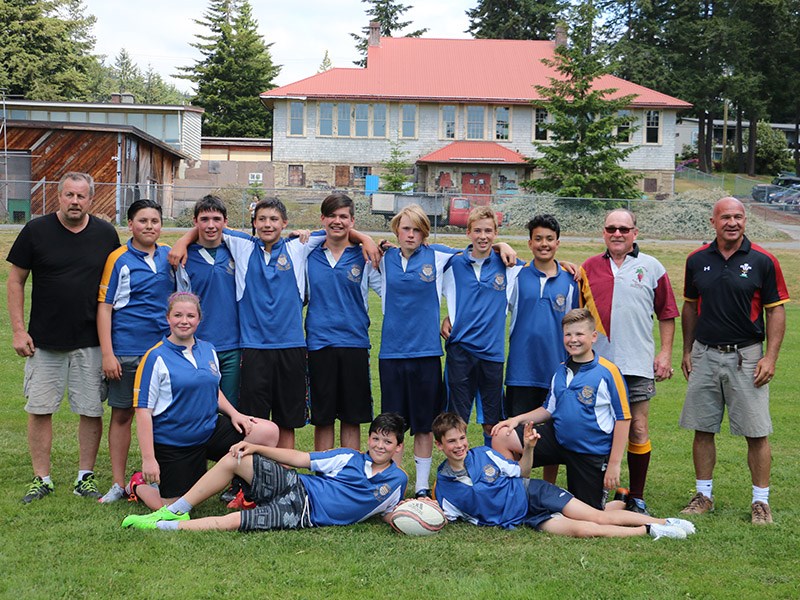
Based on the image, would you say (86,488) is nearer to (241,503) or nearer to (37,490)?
(37,490)

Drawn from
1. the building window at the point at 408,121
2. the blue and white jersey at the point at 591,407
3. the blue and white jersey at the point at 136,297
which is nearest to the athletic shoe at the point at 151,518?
the blue and white jersey at the point at 136,297

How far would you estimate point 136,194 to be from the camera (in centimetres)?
2873

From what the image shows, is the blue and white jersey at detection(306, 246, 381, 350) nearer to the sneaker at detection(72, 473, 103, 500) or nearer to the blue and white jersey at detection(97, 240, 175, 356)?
the blue and white jersey at detection(97, 240, 175, 356)

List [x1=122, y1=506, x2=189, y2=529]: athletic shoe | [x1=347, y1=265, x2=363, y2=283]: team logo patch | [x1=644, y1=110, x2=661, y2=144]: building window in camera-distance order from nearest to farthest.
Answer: [x1=122, y1=506, x2=189, y2=529]: athletic shoe, [x1=347, y1=265, x2=363, y2=283]: team logo patch, [x1=644, y1=110, x2=661, y2=144]: building window

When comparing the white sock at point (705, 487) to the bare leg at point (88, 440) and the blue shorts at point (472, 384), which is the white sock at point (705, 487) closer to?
the blue shorts at point (472, 384)

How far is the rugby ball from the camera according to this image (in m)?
5.22

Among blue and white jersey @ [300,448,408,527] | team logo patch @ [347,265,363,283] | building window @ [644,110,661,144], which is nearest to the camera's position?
blue and white jersey @ [300,448,408,527]

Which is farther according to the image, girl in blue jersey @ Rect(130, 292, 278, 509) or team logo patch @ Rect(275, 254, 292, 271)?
team logo patch @ Rect(275, 254, 292, 271)

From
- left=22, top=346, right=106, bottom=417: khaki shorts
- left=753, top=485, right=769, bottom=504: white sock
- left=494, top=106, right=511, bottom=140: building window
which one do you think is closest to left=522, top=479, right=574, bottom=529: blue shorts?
left=753, top=485, right=769, bottom=504: white sock

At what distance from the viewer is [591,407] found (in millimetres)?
5520

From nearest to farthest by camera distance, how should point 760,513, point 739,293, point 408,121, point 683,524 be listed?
point 683,524 < point 760,513 < point 739,293 < point 408,121

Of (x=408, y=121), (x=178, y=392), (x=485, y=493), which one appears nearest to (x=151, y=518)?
(x=178, y=392)

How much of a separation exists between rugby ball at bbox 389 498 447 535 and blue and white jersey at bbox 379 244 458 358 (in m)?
1.08

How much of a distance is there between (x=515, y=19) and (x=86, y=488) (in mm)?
55576
